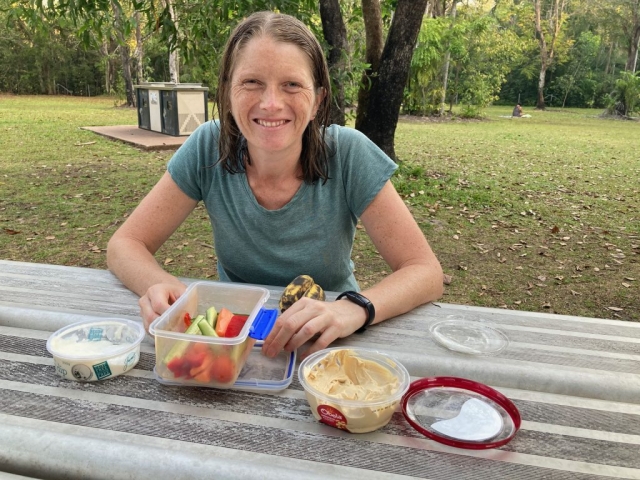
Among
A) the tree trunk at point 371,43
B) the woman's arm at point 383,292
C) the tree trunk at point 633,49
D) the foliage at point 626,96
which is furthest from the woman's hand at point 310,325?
the tree trunk at point 633,49

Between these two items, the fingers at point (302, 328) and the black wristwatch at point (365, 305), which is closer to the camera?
the fingers at point (302, 328)

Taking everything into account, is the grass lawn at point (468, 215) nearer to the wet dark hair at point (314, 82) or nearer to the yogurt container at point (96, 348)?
the wet dark hair at point (314, 82)

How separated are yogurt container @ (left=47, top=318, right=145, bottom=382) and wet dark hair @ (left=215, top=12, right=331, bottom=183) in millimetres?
796

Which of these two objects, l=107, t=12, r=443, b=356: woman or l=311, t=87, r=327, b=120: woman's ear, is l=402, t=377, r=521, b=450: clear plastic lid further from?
l=311, t=87, r=327, b=120: woman's ear

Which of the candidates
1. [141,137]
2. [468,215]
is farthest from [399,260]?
[141,137]

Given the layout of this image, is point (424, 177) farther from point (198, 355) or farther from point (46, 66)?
point (46, 66)

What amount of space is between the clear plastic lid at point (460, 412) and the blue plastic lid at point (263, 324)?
0.37 m

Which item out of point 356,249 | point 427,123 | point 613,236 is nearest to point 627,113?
point 427,123

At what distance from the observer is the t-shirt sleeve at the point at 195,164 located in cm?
189

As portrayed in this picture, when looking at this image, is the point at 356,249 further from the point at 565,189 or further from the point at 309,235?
the point at 565,189

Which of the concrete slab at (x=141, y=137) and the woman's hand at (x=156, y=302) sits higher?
the woman's hand at (x=156, y=302)

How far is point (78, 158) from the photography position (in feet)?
29.2

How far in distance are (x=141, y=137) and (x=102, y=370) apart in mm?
10679

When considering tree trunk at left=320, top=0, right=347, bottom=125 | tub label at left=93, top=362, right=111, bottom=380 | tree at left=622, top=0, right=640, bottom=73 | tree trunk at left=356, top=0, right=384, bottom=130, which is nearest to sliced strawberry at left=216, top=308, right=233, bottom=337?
tub label at left=93, top=362, right=111, bottom=380
